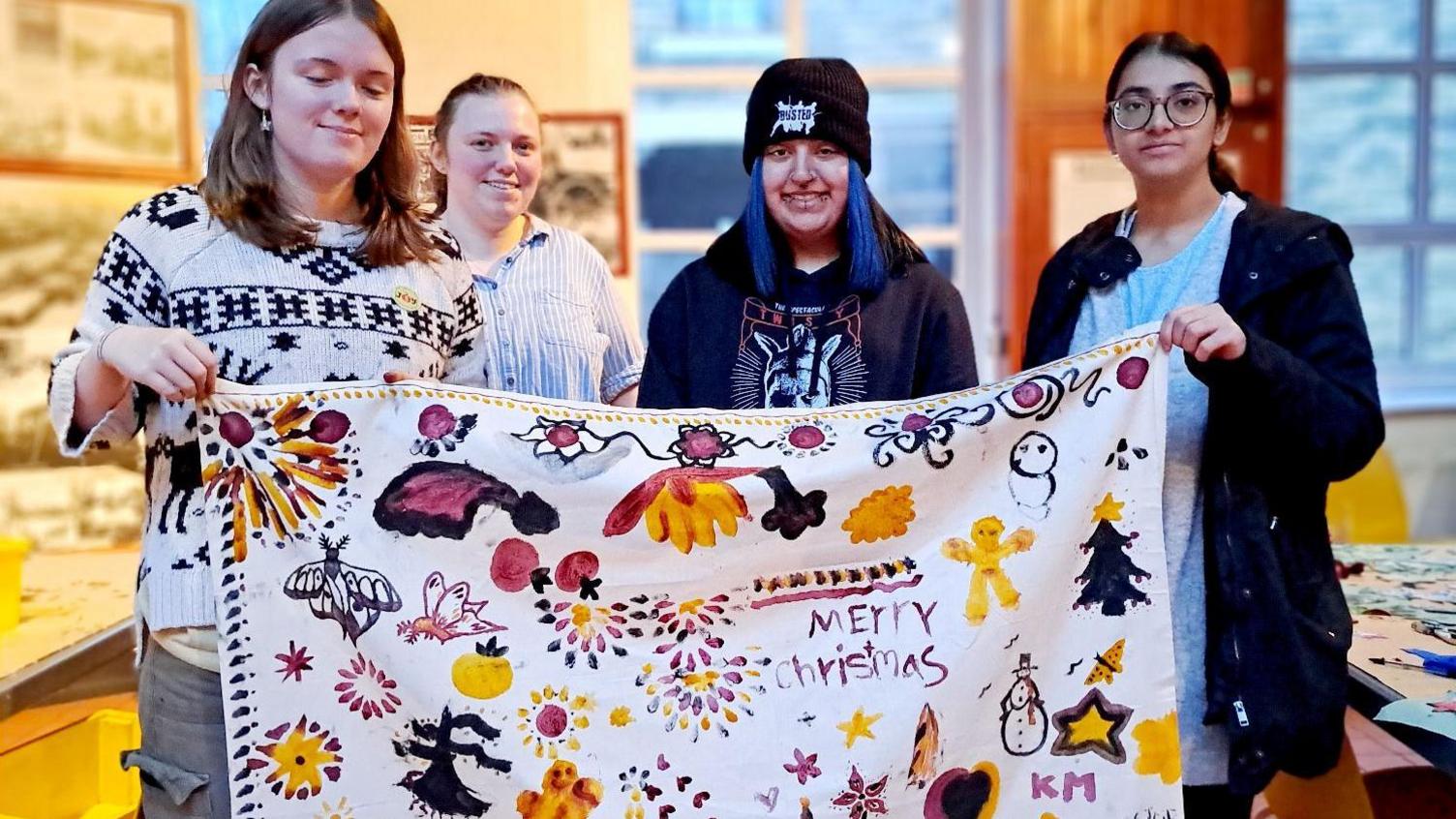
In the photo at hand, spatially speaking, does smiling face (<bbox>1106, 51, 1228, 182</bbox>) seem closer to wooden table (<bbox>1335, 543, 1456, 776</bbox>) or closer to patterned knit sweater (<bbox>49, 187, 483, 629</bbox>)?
wooden table (<bbox>1335, 543, 1456, 776</bbox>)

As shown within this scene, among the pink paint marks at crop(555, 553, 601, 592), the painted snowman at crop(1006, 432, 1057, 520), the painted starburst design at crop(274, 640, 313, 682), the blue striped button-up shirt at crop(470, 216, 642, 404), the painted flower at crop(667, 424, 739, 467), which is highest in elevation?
the blue striped button-up shirt at crop(470, 216, 642, 404)

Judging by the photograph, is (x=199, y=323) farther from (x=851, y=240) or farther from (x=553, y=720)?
(x=851, y=240)

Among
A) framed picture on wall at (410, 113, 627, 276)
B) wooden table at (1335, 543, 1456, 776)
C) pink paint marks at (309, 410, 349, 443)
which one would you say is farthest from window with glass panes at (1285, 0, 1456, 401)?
pink paint marks at (309, 410, 349, 443)

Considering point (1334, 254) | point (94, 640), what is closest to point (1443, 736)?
point (1334, 254)

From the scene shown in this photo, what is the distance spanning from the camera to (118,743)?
2338 mm

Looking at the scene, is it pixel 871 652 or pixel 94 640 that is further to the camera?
pixel 94 640

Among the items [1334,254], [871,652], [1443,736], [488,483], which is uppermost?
[1334,254]

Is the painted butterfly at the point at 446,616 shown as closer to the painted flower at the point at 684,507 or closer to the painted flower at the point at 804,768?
the painted flower at the point at 684,507

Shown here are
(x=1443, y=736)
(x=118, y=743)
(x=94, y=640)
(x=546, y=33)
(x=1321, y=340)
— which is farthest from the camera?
(x=546, y=33)

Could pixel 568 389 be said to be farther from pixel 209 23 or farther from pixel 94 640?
pixel 209 23

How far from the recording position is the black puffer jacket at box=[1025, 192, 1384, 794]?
1.64 metres

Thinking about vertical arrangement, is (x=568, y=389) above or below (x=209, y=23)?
below

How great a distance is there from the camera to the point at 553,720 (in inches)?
64.0

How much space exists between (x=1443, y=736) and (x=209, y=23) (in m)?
4.04
